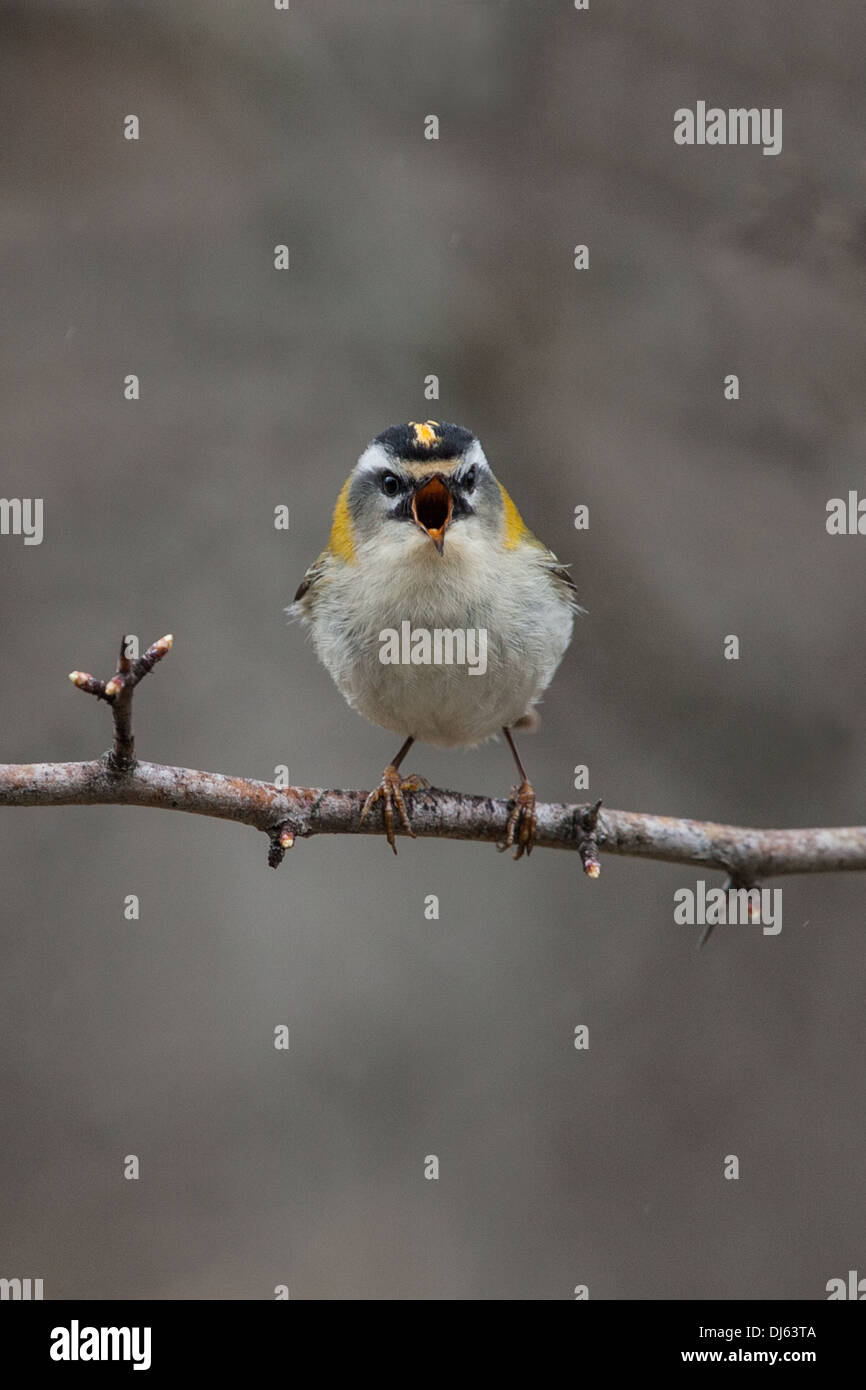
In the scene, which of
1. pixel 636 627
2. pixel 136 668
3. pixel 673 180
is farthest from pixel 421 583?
pixel 673 180

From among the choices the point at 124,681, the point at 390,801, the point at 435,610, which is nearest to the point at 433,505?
the point at 435,610

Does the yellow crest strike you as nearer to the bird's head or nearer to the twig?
the bird's head

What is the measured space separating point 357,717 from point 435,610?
8.78ft

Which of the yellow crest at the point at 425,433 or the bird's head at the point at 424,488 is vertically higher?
the yellow crest at the point at 425,433

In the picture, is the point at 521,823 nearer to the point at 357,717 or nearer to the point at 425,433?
the point at 425,433

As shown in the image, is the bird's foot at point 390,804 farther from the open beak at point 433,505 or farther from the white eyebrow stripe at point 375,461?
the white eyebrow stripe at point 375,461

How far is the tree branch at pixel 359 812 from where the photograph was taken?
131 inches

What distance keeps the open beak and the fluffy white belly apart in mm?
147

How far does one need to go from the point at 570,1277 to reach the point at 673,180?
527 centimetres

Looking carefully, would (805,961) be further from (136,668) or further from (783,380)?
(136,668)

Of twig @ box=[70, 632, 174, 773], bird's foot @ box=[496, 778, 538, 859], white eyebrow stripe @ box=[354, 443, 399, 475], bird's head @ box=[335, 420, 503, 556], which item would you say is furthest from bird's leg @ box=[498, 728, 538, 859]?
twig @ box=[70, 632, 174, 773]

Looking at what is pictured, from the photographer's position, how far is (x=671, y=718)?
21.6 feet

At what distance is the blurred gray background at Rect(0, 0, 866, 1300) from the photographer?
6277mm

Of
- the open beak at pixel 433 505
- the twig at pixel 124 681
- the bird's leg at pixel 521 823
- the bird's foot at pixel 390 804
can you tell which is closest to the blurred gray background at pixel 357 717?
the open beak at pixel 433 505
